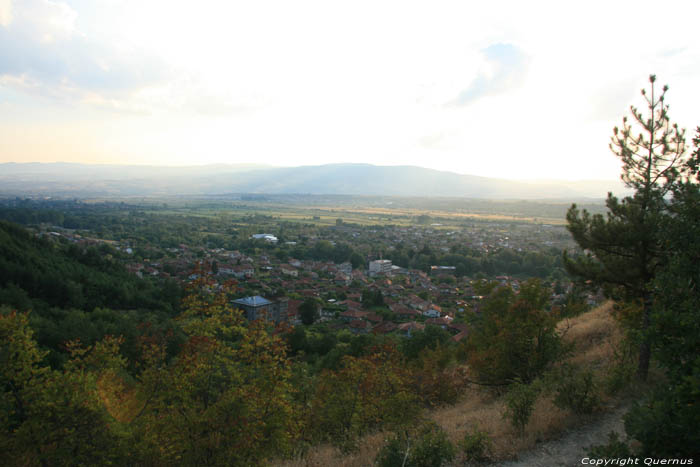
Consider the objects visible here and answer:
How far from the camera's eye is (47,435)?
4.80m

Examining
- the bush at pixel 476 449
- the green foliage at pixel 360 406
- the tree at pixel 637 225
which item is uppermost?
the tree at pixel 637 225

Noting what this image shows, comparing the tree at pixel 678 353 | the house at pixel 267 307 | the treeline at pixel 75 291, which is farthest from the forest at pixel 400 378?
the house at pixel 267 307

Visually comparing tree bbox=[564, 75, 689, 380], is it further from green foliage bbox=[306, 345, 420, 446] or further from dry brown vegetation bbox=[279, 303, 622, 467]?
green foliage bbox=[306, 345, 420, 446]

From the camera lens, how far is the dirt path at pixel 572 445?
4.79 meters

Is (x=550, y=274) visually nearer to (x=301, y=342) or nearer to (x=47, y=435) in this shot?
(x=301, y=342)

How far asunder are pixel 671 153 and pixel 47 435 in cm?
959

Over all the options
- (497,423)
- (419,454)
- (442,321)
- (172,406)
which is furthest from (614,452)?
(442,321)

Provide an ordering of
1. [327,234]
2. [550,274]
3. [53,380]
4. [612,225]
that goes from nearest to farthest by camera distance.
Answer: [53,380] → [612,225] → [550,274] → [327,234]

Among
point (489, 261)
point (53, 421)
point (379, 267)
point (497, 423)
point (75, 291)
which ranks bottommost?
point (379, 267)

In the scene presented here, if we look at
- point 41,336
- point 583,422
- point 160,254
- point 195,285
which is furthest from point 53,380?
point 160,254

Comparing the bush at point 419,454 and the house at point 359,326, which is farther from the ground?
the bush at point 419,454

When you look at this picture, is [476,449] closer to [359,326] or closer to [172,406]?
[172,406]

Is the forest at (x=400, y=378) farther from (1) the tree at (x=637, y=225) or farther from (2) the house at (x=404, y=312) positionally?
(2) the house at (x=404, y=312)

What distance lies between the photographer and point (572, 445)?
16.8 ft
